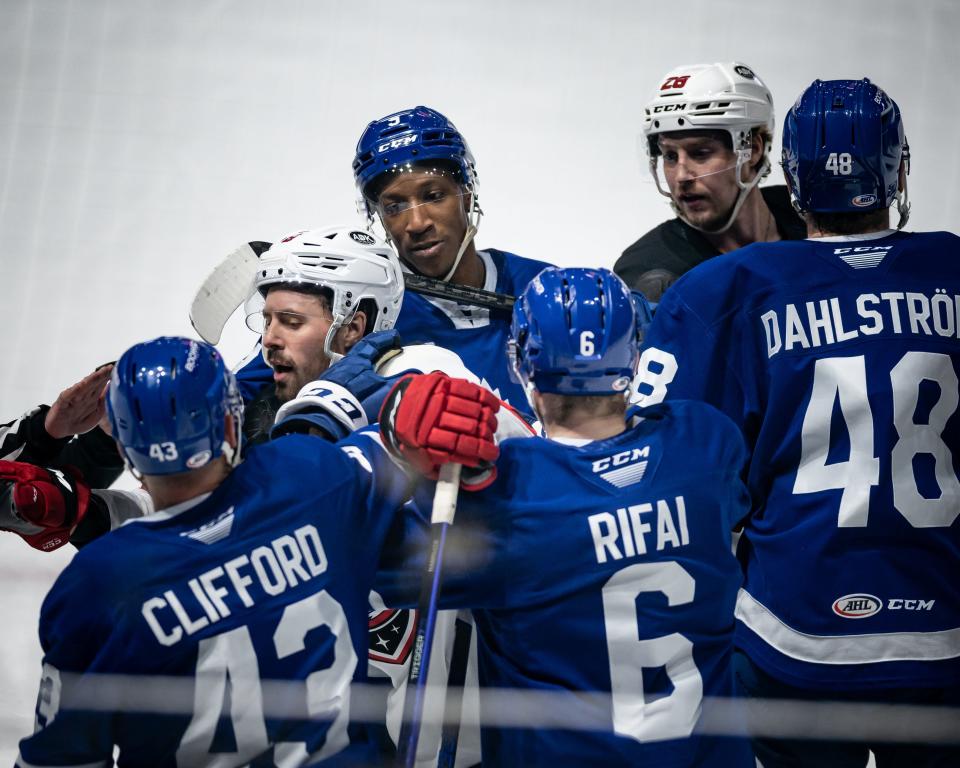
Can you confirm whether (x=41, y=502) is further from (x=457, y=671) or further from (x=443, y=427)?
(x=443, y=427)

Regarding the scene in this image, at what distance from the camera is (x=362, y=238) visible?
247 centimetres

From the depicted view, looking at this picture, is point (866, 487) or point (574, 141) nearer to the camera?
point (866, 487)

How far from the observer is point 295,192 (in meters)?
4.37

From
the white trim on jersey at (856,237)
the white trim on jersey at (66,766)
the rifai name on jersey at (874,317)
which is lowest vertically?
the white trim on jersey at (66,766)

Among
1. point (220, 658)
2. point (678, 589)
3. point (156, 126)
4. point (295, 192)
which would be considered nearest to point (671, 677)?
point (678, 589)

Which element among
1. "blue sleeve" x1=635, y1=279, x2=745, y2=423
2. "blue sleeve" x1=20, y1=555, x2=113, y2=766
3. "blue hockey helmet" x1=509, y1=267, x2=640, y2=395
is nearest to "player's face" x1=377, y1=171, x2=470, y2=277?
"blue sleeve" x1=635, y1=279, x2=745, y2=423

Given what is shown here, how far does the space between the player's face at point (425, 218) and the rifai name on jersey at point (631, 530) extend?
4.42 ft

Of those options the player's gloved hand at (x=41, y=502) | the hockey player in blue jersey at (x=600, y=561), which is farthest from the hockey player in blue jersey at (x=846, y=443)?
the player's gloved hand at (x=41, y=502)

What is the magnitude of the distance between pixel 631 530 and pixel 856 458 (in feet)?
1.50

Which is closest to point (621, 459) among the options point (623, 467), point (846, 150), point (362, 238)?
point (623, 467)

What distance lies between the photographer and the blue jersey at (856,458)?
183 cm

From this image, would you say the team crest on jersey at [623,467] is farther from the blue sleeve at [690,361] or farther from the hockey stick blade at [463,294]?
the hockey stick blade at [463,294]

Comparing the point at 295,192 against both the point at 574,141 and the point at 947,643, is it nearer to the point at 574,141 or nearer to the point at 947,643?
the point at 574,141

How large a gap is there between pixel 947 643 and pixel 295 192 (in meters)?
3.07
